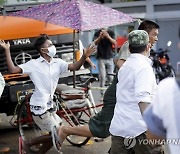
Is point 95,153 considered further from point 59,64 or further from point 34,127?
point 59,64

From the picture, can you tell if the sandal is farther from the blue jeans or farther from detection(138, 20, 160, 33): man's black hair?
the blue jeans

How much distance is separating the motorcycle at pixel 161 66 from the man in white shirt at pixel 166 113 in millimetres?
9649

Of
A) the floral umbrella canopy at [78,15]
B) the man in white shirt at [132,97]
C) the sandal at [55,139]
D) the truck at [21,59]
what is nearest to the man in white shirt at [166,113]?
the man in white shirt at [132,97]

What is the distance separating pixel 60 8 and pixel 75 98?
1242mm

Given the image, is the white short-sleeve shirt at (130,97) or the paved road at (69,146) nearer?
the white short-sleeve shirt at (130,97)

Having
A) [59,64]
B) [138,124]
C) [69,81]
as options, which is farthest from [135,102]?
[69,81]

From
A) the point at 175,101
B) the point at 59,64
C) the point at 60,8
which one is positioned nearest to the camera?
the point at 175,101

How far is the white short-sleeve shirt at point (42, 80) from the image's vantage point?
5.37m

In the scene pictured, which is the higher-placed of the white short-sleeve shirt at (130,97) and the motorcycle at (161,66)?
the white short-sleeve shirt at (130,97)

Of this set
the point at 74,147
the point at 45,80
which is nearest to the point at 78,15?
the point at 45,80

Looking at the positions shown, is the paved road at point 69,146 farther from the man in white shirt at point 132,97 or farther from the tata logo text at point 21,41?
the man in white shirt at point 132,97

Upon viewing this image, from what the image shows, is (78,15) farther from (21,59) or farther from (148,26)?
(21,59)

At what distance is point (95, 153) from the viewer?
6.04 m

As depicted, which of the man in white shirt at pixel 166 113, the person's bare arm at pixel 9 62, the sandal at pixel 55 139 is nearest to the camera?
the man in white shirt at pixel 166 113
